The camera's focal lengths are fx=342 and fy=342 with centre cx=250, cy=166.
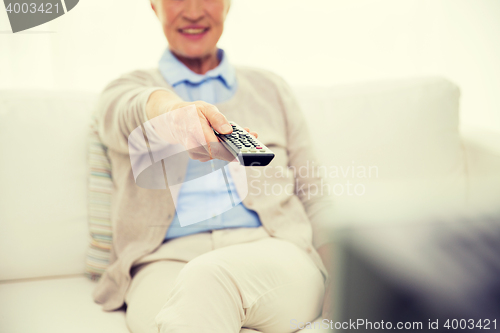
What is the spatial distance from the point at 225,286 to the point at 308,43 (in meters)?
0.65

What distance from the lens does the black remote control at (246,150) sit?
0.38 metres

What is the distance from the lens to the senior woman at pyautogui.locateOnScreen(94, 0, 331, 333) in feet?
1.44

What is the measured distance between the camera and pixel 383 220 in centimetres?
31

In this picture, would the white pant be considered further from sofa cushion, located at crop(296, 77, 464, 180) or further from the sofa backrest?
sofa cushion, located at crop(296, 77, 464, 180)

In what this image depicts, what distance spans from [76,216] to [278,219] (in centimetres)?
40

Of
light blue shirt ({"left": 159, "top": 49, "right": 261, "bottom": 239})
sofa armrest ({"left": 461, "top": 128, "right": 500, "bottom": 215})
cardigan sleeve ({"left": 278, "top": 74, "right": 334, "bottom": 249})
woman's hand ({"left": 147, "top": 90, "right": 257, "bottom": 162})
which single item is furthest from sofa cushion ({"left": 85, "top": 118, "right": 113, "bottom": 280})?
sofa armrest ({"left": 461, "top": 128, "right": 500, "bottom": 215})

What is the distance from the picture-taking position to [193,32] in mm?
677

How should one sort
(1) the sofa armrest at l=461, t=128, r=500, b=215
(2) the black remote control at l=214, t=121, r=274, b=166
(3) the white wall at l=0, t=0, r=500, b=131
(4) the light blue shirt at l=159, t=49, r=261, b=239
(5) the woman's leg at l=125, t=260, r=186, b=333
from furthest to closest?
(1) the sofa armrest at l=461, t=128, r=500, b=215 < (3) the white wall at l=0, t=0, r=500, b=131 < (4) the light blue shirt at l=159, t=49, r=261, b=239 < (5) the woman's leg at l=125, t=260, r=186, b=333 < (2) the black remote control at l=214, t=121, r=274, b=166

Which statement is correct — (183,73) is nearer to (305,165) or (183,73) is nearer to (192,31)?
(192,31)

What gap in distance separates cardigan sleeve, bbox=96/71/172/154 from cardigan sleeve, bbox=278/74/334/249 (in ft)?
0.96

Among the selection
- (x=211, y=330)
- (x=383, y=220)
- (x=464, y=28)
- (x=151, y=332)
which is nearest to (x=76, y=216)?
(x=151, y=332)

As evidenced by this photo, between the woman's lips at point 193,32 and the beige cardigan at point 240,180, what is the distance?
3.7 inches

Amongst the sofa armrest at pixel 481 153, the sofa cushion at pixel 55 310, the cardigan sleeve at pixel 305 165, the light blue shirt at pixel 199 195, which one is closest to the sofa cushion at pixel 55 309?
the sofa cushion at pixel 55 310

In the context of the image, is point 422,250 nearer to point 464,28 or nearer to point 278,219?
point 278,219
